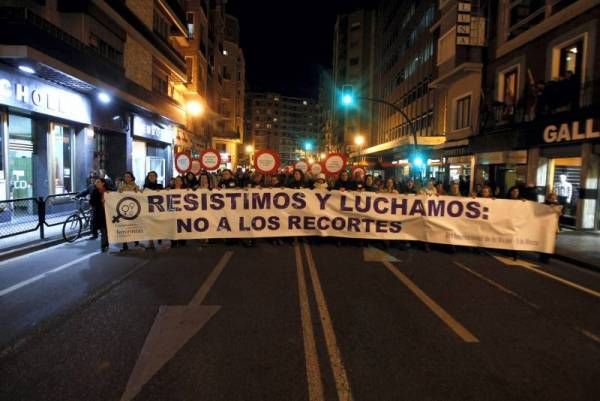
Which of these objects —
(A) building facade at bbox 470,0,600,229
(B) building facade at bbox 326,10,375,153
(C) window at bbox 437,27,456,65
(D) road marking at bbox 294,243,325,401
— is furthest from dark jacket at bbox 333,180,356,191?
(B) building facade at bbox 326,10,375,153

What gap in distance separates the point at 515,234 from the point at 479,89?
49.0 feet

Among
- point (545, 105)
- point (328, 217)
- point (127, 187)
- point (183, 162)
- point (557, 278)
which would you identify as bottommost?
point (557, 278)

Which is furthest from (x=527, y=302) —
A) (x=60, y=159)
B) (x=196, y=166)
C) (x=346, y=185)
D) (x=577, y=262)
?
(x=60, y=159)

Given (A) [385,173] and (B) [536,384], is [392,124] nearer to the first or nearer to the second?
(A) [385,173]

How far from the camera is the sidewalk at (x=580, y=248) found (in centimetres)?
1016

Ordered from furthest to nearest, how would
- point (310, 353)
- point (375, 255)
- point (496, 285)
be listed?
point (375, 255) < point (496, 285) < point (310, 353)

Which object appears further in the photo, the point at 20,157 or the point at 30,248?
the point at 20,157

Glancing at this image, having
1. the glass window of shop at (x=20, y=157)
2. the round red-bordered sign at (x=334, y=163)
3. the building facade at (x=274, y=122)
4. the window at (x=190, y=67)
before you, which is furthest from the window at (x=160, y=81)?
the building facade at (x=274, y=122)

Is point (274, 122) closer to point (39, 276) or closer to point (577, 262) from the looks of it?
point (577, 262)

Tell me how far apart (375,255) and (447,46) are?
19555mm

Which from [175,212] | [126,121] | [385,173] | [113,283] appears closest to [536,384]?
[113,283]

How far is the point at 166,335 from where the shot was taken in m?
5.16

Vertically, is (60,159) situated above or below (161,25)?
below

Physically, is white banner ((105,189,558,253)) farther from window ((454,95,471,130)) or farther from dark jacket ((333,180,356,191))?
window ((454,95,471,130))
